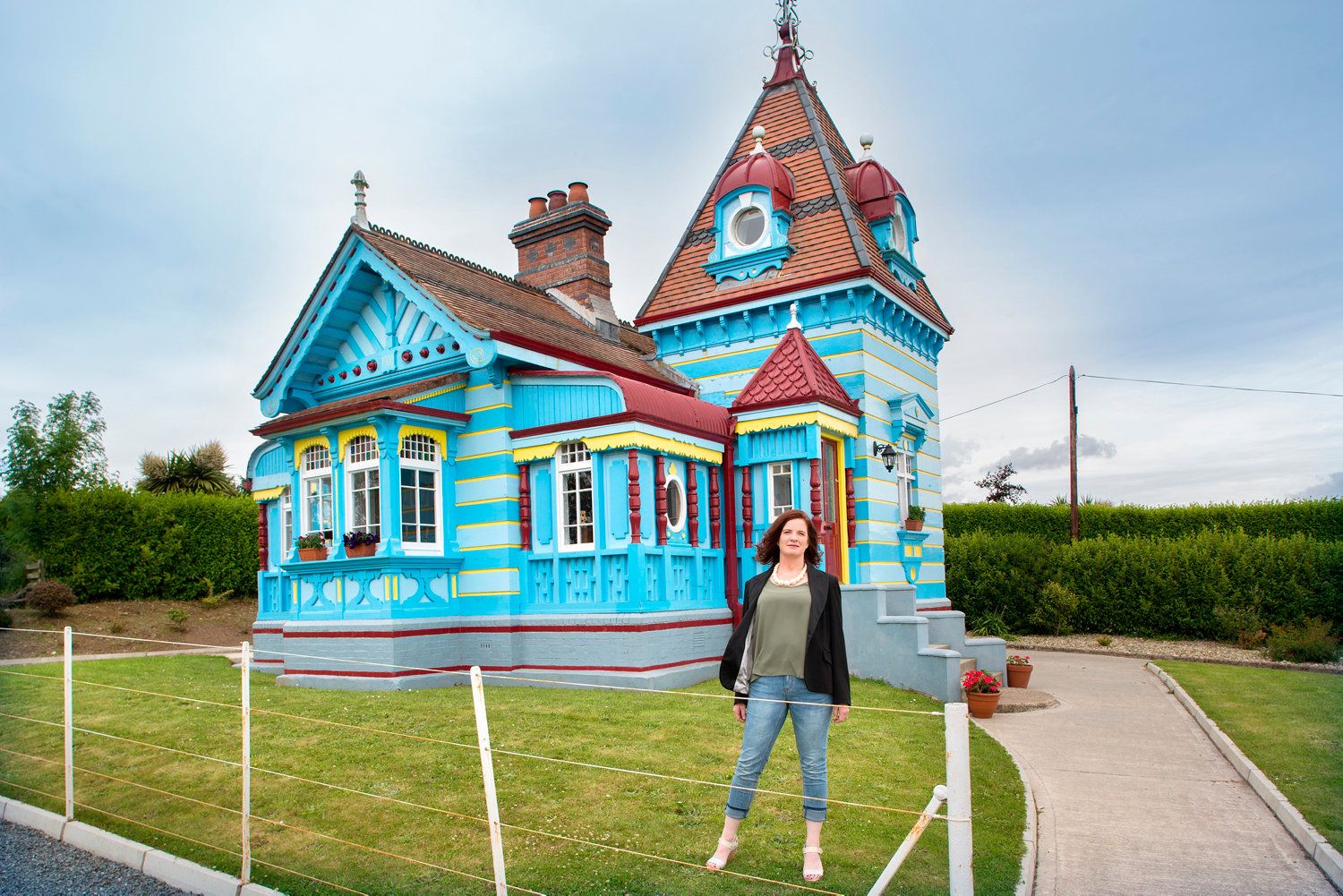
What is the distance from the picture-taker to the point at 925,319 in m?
17.1

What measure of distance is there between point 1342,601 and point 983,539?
23.3 ft

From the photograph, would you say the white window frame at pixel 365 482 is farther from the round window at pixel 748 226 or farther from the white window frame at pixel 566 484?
the round window at pixel 748 226

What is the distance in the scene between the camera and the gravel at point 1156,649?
16641 mm

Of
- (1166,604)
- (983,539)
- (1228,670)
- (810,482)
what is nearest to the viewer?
(810,482)

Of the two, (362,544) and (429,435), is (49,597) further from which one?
(429,435)

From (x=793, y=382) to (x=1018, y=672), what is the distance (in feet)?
18.2

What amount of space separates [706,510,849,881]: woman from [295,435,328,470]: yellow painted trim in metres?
9.19

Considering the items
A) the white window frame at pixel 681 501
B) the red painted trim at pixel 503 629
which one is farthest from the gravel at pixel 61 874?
the white window frame at pixel 681 501

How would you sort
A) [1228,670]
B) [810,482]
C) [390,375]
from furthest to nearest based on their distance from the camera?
[1228,670], [390,375], [810,482]

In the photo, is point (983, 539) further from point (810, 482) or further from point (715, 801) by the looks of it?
point (715, 801)

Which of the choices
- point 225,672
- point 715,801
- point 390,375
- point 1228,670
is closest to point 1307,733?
point 1228,670

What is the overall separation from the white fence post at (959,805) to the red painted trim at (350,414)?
9.42 metres

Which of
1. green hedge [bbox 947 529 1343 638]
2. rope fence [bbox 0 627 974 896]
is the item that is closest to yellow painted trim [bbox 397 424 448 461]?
rope fence [bbox 0 627 974 896]

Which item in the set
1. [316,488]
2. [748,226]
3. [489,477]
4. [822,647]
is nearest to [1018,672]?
[489,477]
